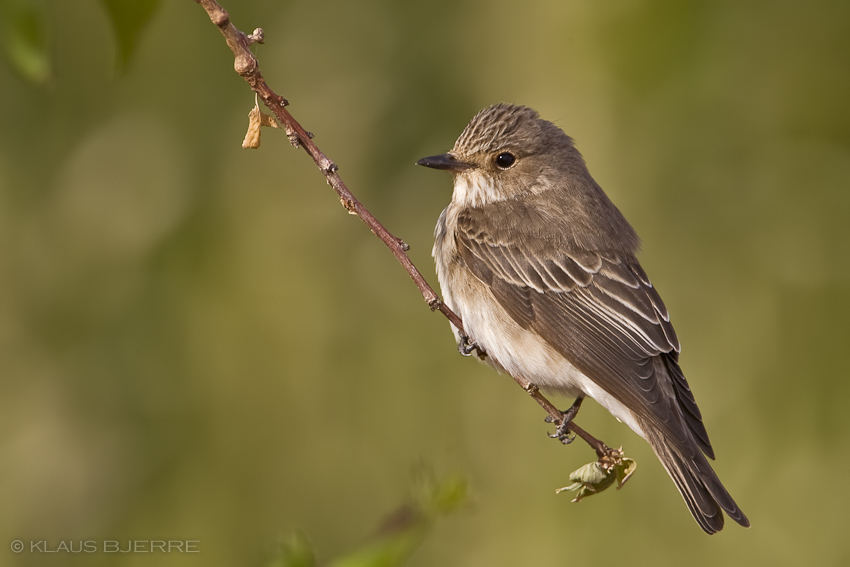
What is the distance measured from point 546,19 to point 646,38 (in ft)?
2.23

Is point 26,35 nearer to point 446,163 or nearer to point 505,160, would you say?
point 446,163

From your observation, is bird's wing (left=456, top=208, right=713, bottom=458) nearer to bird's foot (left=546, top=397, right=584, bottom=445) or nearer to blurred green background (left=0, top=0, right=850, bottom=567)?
bird's foot (left=546, top=397, right=584, bottom=445)

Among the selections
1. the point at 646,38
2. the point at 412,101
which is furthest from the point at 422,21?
the point at 646,38

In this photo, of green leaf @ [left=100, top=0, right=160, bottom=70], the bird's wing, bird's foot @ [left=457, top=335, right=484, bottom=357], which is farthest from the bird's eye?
green leaf @ [left=100, top=0, right=160, bottom=70]

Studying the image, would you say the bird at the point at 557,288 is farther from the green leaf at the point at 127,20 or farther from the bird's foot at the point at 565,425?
the green leaf at the point at 127,20

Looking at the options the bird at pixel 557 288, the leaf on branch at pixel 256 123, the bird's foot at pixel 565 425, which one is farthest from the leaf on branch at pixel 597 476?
the leaf on branch at pixel 256 123

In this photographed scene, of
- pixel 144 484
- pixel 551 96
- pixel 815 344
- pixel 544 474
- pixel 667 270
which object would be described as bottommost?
pixel 815 344

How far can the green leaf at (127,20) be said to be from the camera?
A: 4.81 ft

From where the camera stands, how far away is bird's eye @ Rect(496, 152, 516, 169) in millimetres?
4410

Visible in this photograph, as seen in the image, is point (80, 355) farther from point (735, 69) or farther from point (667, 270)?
point (735, 69)

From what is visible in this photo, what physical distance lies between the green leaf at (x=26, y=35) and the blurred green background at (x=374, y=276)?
393cm

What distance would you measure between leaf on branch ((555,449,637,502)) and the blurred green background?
208cm

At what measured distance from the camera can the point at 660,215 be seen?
5.54 m

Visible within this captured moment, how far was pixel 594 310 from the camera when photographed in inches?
158
